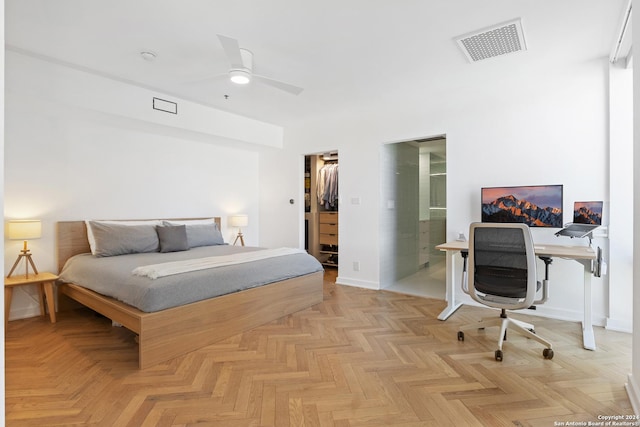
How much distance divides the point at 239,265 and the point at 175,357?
2.91 feet

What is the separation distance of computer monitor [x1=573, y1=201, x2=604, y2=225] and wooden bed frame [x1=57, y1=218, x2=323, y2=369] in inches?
106

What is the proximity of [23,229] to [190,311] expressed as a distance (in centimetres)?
200

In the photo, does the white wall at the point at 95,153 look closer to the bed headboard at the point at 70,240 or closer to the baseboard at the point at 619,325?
the bed headboard at the point at 70,240

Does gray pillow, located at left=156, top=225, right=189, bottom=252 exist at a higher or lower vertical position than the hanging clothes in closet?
lower

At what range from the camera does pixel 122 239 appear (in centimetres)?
353

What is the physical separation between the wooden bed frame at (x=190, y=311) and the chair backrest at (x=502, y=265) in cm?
173

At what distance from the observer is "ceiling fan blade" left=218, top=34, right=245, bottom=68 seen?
7.40 feet

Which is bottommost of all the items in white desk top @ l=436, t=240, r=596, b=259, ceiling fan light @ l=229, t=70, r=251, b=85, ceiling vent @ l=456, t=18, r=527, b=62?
white desk top @ l=436, t=240, r=596, b=259

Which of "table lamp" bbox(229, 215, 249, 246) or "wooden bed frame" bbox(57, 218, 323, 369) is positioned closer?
"wooden bed frame" bbox(57, 218, 323, 369)

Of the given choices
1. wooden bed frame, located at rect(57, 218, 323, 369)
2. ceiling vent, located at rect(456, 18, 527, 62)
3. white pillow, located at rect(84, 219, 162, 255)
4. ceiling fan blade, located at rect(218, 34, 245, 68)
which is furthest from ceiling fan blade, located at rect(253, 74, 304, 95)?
white pillow, located at rect(84, 219, 162, 255)

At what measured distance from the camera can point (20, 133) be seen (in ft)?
10.8

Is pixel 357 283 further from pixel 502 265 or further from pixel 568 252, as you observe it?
pixel 568 252

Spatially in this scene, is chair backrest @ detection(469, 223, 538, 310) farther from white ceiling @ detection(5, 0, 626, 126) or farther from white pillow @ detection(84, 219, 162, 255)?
white pillow @ detection(84, 219, 162, 255)

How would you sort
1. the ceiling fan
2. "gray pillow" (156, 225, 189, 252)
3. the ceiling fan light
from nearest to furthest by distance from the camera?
the ceiling fan < the ceiling fan light < "gray pillow" (156, 225, 189, 252)
